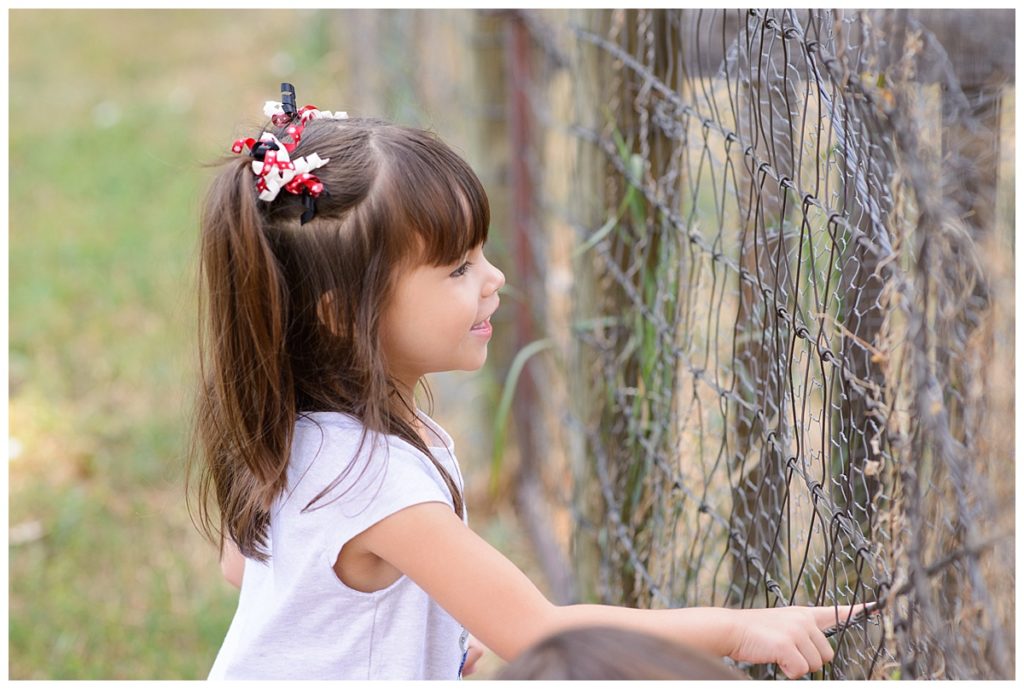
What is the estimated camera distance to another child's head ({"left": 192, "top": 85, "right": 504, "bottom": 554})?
148 cm

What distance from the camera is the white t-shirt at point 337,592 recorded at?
1.42m

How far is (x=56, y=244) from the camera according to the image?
4910 millimetres

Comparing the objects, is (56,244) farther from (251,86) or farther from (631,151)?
(631,151)

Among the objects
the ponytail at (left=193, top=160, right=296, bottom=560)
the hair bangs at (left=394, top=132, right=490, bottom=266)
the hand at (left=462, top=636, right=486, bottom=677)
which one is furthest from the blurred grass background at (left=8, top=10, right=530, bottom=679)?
the hand at (left=462, top=636, right=486, bottom=677)

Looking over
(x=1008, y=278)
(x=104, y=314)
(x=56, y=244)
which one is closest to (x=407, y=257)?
(x=1008, y=278)

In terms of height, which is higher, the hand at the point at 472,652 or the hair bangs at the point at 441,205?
the hair bangs at the point at 441,205

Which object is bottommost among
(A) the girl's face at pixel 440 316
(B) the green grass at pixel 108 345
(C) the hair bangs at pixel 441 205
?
(B) the green grass at pixel 108 345

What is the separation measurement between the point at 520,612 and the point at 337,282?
0.43 m

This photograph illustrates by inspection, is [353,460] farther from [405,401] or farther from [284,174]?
[284,174]

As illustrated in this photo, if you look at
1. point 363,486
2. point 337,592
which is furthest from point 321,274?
point 337,592

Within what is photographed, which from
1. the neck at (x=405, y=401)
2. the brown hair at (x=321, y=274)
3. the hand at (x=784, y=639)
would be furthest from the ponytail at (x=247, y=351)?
the hand at (x=784, y=639)

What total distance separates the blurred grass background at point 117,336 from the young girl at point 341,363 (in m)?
0.28

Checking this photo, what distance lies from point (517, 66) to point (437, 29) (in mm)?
876

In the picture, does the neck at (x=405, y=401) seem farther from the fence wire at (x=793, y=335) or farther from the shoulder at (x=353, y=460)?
the fence wire at (x=793, y=335)
